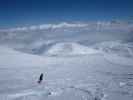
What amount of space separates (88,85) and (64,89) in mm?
2707

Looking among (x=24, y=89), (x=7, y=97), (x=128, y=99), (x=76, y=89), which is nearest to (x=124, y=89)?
(x=128, y=99)

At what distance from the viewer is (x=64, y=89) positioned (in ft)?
49.4

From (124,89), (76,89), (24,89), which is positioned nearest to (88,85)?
(76,89)

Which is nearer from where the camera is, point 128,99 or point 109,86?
point 128,99

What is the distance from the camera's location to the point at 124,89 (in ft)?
50.3

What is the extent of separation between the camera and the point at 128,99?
13.0 meters

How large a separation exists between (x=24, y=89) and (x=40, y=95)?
7.61 feet

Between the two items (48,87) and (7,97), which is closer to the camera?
(7,97)

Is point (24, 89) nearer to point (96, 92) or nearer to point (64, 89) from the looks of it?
point (64, 89)

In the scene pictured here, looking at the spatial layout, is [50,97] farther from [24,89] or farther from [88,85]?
[88,85]

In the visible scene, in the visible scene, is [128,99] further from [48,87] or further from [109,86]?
[48,87]

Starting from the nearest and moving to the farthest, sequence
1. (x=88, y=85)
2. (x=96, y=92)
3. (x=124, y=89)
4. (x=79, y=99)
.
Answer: (x=79, y=99)
(x=96, y=92)
(x=124, y=89)
(x=88, y=85)

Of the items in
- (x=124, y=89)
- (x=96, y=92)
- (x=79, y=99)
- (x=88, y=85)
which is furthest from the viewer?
(x=88, y=85)

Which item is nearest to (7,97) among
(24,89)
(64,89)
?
(24,89)
